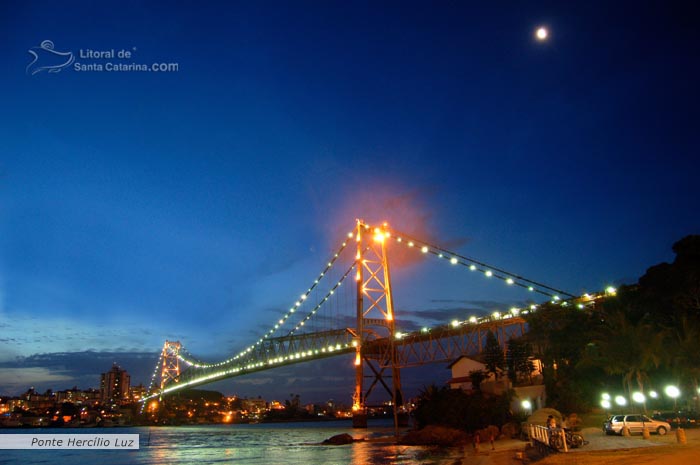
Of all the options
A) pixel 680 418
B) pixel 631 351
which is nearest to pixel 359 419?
pixel 631 351

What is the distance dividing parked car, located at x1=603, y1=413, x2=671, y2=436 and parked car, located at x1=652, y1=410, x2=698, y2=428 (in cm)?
141

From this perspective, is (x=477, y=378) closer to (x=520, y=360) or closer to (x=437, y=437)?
(x=520, y=360)

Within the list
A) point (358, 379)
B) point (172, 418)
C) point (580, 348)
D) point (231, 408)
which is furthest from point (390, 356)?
point (231, 408)

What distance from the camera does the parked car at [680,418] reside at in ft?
77.7

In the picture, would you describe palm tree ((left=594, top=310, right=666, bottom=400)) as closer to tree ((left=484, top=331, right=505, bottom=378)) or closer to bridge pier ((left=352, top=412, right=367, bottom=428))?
tree ((left=484, top=331, right=505, bottom=378))

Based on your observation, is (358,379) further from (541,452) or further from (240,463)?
(541,452)

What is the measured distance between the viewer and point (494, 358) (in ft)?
146

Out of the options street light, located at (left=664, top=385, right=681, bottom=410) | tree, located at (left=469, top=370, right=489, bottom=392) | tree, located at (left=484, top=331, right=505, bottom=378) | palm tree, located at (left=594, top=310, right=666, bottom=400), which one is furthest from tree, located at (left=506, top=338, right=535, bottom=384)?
street light, located at (left=664, top=385, right=681, bottom=410)

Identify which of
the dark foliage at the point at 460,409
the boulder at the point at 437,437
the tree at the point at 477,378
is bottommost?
the boulder at the point at 437,437

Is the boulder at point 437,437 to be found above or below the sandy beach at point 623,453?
below

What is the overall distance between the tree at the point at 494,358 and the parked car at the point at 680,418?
16.6m

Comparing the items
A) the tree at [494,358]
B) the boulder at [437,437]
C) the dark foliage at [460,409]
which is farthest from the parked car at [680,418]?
the tree at [494,358]

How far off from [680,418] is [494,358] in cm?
1942

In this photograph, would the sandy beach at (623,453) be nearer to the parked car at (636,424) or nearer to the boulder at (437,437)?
the parked car at (636,424)
